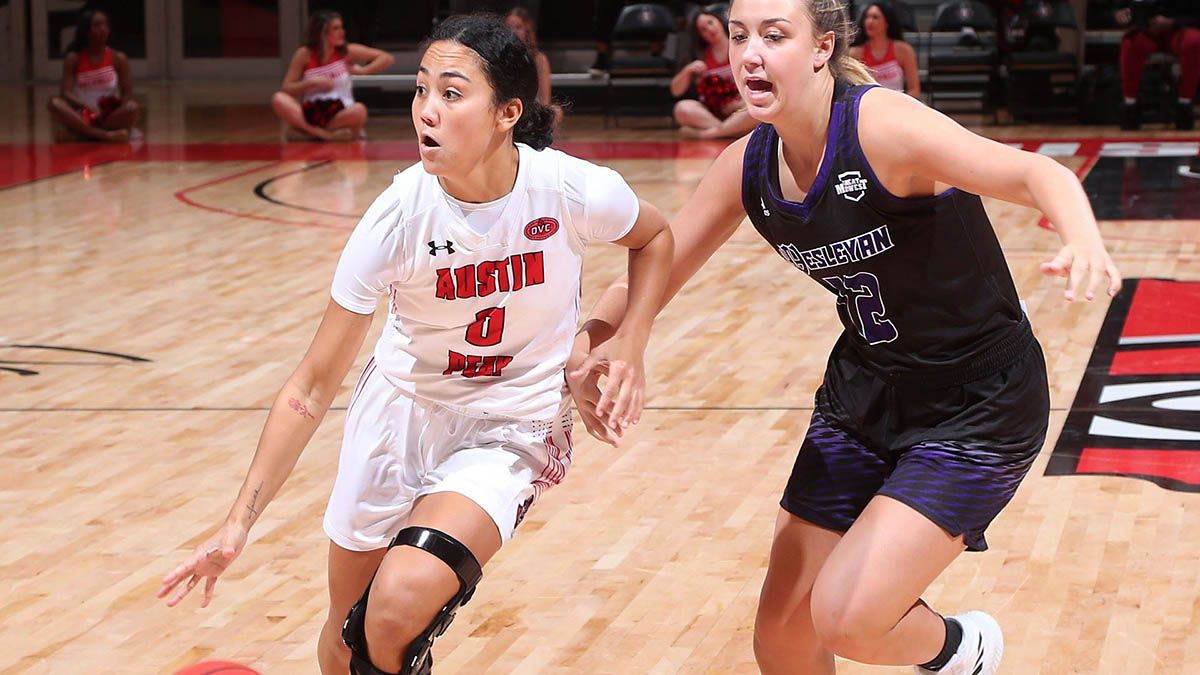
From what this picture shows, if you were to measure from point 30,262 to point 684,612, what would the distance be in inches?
222

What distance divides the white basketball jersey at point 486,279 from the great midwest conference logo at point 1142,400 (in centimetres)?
231

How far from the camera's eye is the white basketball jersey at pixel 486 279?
298 centimetres

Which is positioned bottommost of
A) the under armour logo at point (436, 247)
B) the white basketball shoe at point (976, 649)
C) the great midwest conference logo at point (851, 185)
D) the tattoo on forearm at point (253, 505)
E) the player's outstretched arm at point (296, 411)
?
the white basketball shoe at point (976, 649)

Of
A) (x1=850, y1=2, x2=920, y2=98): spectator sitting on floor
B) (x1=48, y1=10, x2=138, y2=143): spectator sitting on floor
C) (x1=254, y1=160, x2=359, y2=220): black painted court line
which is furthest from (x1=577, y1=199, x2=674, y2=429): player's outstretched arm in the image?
(x1=48, y1=10, x2=138, y2=143): spectator sitting on floor

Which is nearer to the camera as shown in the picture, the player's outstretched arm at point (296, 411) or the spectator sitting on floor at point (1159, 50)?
the player's outstretched arm at point (296, 411)

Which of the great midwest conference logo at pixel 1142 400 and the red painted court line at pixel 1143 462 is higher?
the great midwest conference logo at pixel 1142 400

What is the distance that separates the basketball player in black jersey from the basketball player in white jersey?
0.49 ft

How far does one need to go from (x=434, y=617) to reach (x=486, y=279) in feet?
2.03

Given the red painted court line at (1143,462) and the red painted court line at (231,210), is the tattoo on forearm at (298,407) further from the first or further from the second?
the red painted court line at (231,210)

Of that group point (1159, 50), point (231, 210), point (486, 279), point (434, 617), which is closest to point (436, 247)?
point (486, 279)

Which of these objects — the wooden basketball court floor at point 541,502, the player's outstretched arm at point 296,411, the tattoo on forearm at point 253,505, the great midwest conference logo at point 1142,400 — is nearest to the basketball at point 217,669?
the player's outstretched arm at point 296,411

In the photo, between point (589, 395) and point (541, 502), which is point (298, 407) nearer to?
point (589, 395)

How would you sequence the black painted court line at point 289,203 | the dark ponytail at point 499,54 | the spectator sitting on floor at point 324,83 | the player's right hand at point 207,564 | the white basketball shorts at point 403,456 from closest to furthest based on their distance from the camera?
the player's right hand at point 207,564
the dark ponytail at point 499,54
the white basketball shorts at point 403,456
the black painted court line at point 289,203
the spectator sitting on floor at point 324,83

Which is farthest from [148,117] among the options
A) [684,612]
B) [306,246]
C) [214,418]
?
[684,612]
